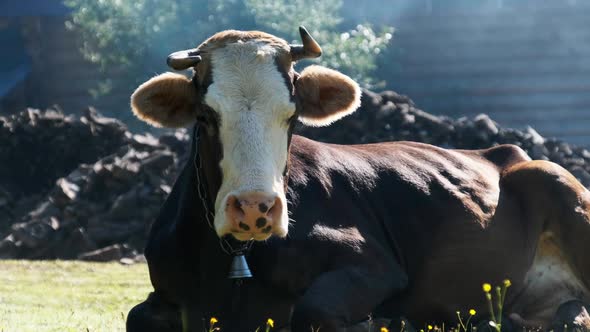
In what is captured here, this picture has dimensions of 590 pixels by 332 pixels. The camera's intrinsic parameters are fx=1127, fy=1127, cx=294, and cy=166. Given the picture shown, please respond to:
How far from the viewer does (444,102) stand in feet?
79.3

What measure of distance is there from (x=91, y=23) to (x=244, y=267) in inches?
703

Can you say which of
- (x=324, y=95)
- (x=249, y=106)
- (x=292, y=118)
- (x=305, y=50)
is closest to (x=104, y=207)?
(x=324, y=95)

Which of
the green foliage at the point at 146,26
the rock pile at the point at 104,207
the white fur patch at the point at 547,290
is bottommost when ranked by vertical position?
the green foliage at the point at 146,26

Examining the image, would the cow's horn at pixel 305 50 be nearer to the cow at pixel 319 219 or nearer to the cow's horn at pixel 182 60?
the cow at pixel 319 219

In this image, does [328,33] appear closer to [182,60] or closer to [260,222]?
[182,60]

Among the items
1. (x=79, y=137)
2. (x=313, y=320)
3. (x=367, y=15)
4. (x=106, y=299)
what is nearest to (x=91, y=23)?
(x=367, y=15)

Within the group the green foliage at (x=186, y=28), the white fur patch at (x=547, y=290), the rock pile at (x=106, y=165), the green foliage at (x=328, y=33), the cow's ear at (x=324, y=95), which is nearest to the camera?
the cow's ear at (x=324, y=95)

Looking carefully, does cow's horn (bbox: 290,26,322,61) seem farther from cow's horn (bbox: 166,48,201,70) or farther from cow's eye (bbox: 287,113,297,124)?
cow's horn (bbox: 166,48,201,70)

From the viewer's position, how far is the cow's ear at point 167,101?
220 inches

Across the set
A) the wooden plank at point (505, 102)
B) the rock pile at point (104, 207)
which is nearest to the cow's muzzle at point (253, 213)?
the rock pile at point (104, 207)

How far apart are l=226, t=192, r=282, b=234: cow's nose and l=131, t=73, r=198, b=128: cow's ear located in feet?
2.90

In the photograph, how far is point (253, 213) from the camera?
189 inches

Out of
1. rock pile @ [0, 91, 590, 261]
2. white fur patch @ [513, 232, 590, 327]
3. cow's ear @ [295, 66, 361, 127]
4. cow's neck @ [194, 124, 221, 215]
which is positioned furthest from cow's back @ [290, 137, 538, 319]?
rock pile @ [0, 91, 590, 261]

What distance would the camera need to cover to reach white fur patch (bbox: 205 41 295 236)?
195 inches
